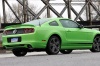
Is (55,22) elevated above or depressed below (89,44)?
above

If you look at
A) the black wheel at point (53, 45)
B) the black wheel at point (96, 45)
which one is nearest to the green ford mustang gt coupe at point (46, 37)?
the black wheel at point (53, 45)

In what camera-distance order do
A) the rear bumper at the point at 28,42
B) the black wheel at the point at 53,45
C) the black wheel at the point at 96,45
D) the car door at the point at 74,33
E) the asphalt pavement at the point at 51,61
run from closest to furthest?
the asphalt pavement at the point at 51,61 < the rear bumper at the point at 28,42 < the black wheel at the point at 53,45 < the car door at the point at 74,33 < the black wheel at the point at 96,45

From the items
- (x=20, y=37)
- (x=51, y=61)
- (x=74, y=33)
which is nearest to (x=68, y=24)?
(x=74, y=33)

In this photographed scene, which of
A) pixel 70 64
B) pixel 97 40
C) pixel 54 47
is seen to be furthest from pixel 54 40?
pixel 70 64

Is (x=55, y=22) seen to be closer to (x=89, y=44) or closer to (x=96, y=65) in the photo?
(x=89, y=44)

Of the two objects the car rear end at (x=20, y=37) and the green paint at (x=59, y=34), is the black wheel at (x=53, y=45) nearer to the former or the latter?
the green paint at (x=59, y=34)

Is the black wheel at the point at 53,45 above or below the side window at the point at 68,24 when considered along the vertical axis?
below

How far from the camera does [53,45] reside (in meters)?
11.6

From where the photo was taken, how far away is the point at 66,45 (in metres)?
12.1

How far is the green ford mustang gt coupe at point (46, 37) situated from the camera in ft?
36.7

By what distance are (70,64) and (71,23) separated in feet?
15.9

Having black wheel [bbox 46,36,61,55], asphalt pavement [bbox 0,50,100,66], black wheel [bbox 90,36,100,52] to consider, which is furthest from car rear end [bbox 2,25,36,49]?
black wheel [bbox 90,36,100,52]

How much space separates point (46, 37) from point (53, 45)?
41cm

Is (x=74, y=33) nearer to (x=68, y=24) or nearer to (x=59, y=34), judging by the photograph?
(x=68, y=24)
